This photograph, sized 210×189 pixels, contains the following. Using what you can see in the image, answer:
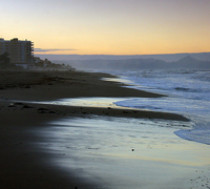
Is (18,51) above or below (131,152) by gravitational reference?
above

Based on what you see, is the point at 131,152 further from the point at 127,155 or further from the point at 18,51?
the point at 18,51

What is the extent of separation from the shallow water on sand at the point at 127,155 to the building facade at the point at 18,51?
184 m

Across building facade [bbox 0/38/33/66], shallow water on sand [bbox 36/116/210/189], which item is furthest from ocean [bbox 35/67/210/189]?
building facade [bbox 0/38/33/66]

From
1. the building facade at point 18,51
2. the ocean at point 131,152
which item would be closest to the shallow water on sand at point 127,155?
the ocean at point 131,152

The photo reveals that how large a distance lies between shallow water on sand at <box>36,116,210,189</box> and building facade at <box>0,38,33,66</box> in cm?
18368

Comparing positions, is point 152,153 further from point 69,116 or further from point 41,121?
point 69,116

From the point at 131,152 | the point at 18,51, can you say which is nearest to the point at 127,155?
the point at 131,152

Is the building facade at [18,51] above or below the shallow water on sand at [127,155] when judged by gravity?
above

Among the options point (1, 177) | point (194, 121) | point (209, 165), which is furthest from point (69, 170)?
point (194, 121)

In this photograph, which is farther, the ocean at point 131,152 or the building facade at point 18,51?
the building facade at point 18,51

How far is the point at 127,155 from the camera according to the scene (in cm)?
570

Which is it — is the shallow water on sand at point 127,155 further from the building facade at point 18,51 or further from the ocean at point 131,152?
the building facade at point 18,51

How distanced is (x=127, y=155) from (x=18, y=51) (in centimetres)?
19637

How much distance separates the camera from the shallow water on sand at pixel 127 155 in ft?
14.3
